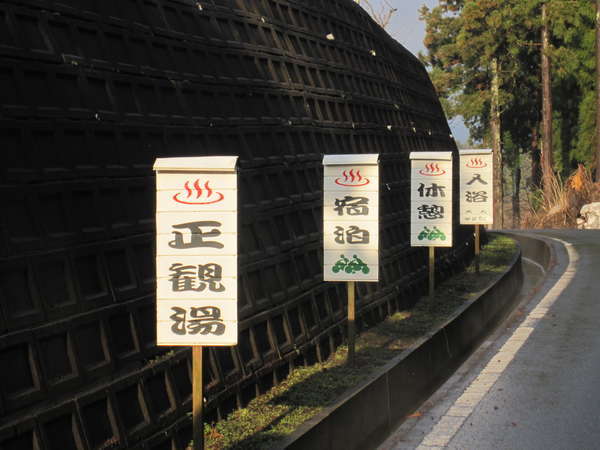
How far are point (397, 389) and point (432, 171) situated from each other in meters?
6.71

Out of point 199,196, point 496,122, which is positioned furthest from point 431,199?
point 496,122

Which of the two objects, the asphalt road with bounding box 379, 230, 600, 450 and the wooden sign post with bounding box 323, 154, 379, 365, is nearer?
the asphalt road with bounding box 379, 230, 600, 450

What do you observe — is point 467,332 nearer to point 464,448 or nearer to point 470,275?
point 464,448

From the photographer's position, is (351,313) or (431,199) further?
(431,199)

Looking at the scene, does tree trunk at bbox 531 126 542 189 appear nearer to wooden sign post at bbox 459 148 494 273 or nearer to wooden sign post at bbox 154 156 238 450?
wooden sign post at bbox 459 148 494 273

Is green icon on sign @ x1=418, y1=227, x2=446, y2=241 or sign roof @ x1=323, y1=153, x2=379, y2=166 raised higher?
sign roof @ x1=323, y1=153, x2=379, y2=166

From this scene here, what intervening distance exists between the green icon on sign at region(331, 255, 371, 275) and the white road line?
6.04 feet

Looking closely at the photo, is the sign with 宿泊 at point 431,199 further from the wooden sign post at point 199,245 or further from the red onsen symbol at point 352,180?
the wooden sign post at point 199,245

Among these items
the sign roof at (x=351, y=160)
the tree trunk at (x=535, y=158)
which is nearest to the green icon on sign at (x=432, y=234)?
the sign roof at (x=351, y=160)

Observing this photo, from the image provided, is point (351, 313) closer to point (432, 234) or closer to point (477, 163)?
point (432, 234)

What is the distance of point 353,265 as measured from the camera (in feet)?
35.3

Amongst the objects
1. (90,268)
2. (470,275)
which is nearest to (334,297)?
(90,268)

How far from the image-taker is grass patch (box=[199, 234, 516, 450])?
28.1 ft

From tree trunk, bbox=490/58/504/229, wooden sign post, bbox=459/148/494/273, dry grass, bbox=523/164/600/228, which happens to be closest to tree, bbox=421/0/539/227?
tree trunk, bbox=490/58/504/229
